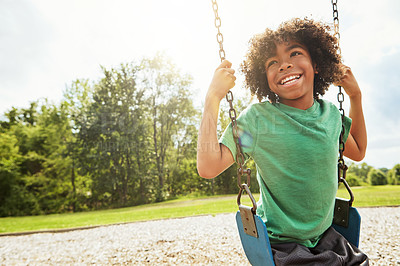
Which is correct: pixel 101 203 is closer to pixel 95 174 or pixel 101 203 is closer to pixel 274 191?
pixel 95 174

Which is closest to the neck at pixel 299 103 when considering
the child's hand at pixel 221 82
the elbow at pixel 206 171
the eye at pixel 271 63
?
the eye at pixel 271 63

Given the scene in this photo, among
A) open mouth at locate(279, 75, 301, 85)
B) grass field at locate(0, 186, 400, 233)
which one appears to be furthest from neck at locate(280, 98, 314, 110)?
grass field at locate(0, 186, 400, 233)

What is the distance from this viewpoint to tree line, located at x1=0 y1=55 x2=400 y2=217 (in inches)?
728

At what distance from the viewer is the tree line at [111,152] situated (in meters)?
18.5

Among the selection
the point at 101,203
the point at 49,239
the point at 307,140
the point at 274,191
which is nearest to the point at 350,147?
the point at 307,140

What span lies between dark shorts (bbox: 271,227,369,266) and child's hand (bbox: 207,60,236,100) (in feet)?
2.67

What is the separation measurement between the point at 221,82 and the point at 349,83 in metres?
1.07

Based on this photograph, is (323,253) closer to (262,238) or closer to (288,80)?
(262,238)

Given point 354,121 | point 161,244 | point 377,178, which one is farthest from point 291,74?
point 377,178

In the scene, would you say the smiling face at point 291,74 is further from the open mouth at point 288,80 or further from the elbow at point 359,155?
the elbow at point 359,155

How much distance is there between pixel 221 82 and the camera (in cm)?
148

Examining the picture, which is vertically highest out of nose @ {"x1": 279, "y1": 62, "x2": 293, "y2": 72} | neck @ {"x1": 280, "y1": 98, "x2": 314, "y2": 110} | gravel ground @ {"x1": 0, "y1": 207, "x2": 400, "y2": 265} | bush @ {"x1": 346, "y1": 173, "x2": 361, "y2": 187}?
nose @ {"x1": 279, "y1": 62, "x2": 293, "y2": 72}

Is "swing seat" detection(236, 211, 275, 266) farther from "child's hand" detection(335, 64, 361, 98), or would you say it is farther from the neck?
"child's hand" detection(335, 64, 361, 98)

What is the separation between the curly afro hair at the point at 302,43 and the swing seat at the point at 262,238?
81 centimetres
